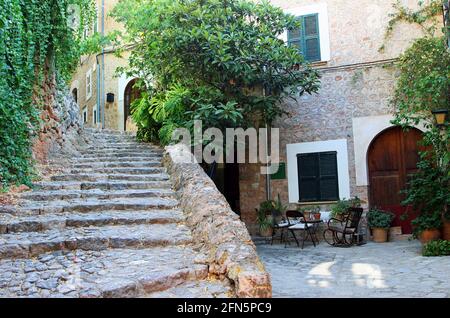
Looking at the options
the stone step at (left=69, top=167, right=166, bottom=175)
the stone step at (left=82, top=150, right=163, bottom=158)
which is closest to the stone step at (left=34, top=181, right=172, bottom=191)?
the stone step at (left=69, top=167, right=166, bottom=175)

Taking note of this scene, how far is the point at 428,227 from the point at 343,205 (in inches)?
85.0

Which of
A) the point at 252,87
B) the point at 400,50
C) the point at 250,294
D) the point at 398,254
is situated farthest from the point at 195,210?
the point at 400,50

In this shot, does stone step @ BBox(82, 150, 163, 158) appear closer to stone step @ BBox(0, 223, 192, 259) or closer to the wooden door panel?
stone step @ BBox(0, 223, 192, 259)

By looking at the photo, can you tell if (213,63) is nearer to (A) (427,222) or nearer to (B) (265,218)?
(B) (265,218)

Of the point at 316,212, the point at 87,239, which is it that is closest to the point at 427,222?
the point at 316,212

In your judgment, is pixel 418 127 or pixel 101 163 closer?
pixel 101 163

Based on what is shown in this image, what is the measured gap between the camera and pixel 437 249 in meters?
7.29

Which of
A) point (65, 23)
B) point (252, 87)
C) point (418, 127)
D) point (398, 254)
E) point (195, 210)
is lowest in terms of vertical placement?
point (398, 254)

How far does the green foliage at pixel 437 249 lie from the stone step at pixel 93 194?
4.44 m

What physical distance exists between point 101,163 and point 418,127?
22.4ft

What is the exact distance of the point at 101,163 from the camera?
7523 mm

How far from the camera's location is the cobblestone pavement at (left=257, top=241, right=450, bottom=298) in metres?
5.11
